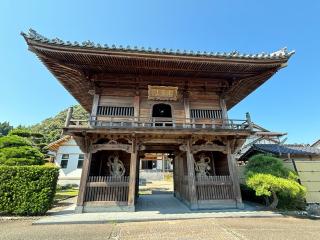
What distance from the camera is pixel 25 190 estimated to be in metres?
8.21

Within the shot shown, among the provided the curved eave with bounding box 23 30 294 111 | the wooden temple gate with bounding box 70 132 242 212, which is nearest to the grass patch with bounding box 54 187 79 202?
the wooden temple gate with bounding box 70 132 242 212

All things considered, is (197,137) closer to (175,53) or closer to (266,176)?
(266,176)

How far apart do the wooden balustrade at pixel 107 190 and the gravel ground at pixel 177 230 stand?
198 cm

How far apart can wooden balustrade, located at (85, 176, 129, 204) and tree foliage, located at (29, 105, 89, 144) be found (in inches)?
1572

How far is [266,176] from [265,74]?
6037mm

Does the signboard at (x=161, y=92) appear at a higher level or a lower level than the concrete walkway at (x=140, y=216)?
higher

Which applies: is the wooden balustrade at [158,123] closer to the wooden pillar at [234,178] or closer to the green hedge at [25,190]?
the wooden pillar at [234,178]

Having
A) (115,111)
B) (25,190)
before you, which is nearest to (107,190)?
(25,190)

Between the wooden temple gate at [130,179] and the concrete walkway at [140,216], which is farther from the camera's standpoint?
the wooden temple gate at [130,179]

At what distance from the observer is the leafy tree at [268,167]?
8.85 meters

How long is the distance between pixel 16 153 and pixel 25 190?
10.8 feet

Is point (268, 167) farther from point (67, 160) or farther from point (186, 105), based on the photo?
point (67, 160)

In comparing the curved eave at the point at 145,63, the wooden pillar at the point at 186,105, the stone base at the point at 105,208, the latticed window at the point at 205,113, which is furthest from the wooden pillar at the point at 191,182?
the curved eave at the point at 145,63

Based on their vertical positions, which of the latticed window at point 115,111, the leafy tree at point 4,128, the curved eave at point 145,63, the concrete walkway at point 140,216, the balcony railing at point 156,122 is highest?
the leafy tree at point 4,128
